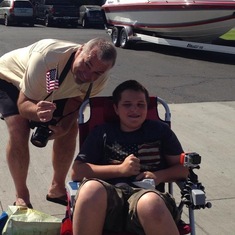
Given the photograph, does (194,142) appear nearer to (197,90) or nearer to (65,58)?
(65,58)

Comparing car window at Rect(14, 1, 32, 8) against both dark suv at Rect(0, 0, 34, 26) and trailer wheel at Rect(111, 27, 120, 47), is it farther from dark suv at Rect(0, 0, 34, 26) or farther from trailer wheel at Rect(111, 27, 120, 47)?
trailer wheel at Rect(111, 27, 120, 47)

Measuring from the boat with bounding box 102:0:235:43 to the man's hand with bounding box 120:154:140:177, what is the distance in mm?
11135

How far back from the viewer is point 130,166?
342cm

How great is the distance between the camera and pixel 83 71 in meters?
3.71

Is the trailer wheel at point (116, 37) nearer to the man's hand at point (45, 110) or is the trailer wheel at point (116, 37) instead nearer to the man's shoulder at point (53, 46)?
the man's shoulder at point (53, 46)

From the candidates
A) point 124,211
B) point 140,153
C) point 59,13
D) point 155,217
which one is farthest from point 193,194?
point 59,13

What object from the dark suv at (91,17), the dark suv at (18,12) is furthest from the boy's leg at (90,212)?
the dark suv at (18,12)

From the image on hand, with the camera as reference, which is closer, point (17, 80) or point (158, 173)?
point (158, 173)

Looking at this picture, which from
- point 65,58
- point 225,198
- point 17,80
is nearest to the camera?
point 65,58

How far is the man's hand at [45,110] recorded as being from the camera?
3.57 meters

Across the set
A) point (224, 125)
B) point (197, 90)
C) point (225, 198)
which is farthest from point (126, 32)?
point (225, 198)

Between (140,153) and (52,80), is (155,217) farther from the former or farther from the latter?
(52,80)

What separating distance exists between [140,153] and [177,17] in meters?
11.9

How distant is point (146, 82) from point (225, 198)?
6524mm
